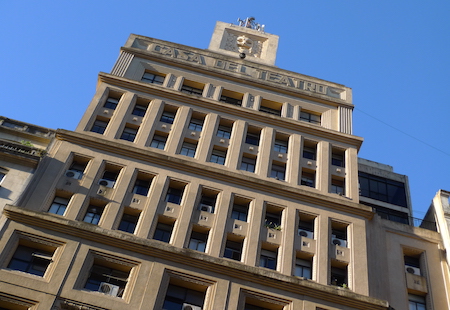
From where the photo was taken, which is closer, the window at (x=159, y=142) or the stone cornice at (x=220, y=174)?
the stone cornice at (x=220, y=174)

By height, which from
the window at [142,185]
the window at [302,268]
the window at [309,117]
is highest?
the window at [309,117]

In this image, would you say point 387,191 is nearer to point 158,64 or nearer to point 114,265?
point 158,64

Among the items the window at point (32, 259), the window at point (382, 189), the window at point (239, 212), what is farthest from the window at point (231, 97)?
the window at point (32, 259)

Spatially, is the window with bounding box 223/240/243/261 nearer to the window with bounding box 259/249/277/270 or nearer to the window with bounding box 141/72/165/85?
the window with bounding box 259/249/277/270

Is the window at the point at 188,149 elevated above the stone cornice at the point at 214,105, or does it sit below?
below

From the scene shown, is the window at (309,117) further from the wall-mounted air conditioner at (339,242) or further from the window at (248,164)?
the wall-mounted air conditioner at (339,242)

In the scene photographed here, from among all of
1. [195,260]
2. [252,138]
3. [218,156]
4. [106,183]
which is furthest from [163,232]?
[252,138]

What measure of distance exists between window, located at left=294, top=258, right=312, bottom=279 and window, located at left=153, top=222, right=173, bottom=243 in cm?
656

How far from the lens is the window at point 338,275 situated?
91.2ft

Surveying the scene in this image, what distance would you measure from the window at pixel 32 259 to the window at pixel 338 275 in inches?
537

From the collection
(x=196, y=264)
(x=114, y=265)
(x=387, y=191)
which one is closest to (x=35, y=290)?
(x=114, y=265)

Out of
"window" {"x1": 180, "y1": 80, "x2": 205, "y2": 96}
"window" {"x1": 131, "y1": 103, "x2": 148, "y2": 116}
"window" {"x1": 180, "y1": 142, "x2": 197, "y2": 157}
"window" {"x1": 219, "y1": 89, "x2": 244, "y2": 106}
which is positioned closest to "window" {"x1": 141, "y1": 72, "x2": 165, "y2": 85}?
"window" {"x1": 180, "y1": 80, "x2": 205, "y2": 96}

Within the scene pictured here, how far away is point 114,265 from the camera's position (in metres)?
25.6

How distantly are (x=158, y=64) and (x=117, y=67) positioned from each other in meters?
2.91
